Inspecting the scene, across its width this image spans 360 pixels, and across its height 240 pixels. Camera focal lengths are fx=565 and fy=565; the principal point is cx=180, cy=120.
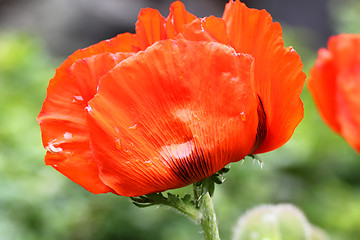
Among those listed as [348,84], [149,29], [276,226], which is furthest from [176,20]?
[276,226]

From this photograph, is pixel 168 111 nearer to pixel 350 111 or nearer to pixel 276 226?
pixel 350 111

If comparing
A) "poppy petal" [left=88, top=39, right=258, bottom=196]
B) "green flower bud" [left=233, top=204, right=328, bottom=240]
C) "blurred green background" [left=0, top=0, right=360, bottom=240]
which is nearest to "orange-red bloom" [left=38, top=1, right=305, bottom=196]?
"poppy petal" [left=88, top=39, right=258, bottom=196]

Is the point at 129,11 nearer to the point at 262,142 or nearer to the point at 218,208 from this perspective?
the point at 218,208

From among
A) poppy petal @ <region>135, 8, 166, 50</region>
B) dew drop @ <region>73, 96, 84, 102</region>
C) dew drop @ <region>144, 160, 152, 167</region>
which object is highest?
poppy petal @ <region>135, 8, 166, 50</region>

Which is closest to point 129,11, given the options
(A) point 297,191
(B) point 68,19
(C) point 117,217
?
(B) point 68,19

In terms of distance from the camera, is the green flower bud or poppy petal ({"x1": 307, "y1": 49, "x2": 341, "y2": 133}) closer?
poppy petal ({"x1": 307, "y1": 49, "x2": 341, "y2": 133})

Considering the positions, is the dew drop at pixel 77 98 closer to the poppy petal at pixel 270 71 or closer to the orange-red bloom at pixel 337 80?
the poppy petal at pixel 270 71

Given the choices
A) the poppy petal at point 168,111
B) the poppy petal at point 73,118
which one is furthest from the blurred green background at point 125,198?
the poppy petal at point 168,111

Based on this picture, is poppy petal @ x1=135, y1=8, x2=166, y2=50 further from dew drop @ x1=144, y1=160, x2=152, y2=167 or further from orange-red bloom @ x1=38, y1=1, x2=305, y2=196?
dew drop @ x1=144, y1=160, x2=152, y2=167
